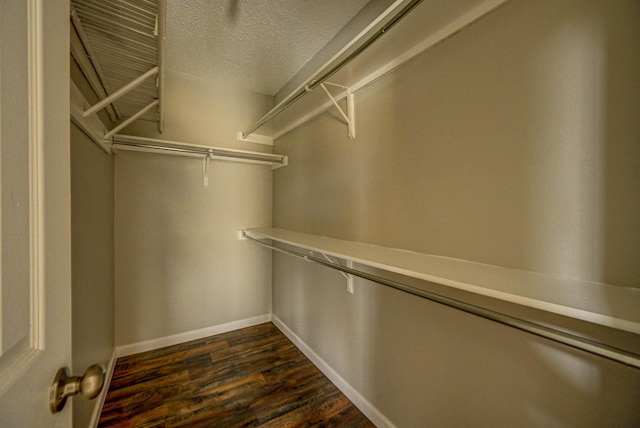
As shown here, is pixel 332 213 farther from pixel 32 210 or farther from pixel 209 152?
pixel 32 210

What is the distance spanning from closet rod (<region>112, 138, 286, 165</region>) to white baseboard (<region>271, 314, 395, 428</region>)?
1684mm

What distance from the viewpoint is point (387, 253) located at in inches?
45.8

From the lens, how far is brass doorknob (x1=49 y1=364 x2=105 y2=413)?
1.35ft

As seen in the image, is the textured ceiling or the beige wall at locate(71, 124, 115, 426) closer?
the beige wall at locate(71, 124, 115, 426)

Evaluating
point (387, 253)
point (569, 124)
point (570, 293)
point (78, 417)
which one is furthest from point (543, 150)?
point (78, 417)

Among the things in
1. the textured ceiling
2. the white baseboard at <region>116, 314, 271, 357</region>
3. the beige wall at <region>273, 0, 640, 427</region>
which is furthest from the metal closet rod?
the white baseboard at <region>116, 314, 271, 357</region>

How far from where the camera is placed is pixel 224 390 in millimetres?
1683

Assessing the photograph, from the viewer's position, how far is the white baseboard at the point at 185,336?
2038mm

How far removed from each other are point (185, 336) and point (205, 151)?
172 cm

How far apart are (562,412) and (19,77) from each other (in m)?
1.50

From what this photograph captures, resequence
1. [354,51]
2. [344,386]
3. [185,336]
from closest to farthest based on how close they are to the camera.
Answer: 1. [354,51]
2. [344,386]
3. [185,336]

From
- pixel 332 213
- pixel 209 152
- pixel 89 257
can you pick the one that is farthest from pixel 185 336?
pixel 332 213

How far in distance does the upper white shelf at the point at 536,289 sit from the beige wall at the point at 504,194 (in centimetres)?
6

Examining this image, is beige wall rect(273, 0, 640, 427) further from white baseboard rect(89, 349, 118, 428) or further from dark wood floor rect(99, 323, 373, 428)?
white baseboard rect(89, 349, 118, 428)
